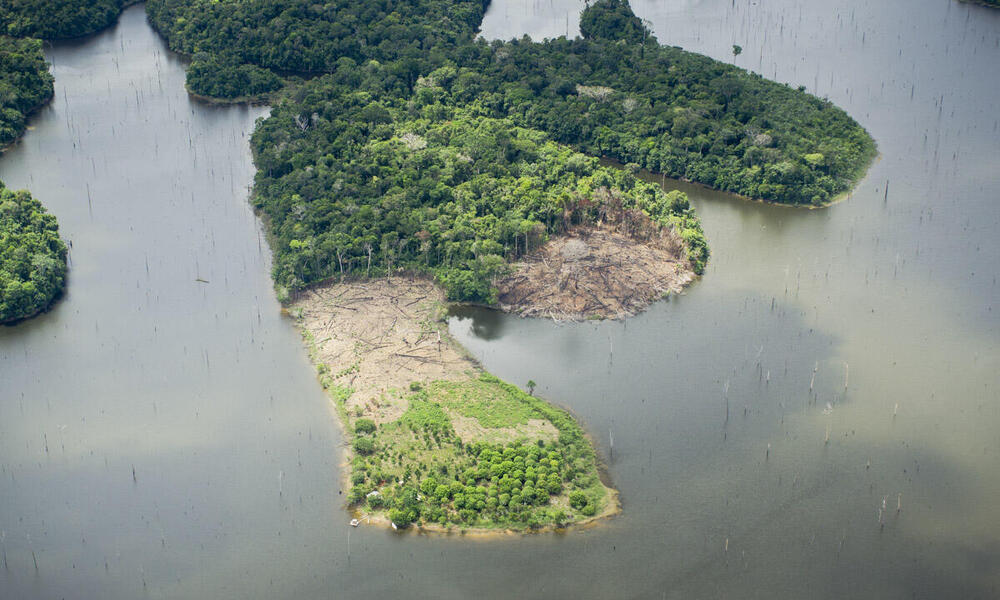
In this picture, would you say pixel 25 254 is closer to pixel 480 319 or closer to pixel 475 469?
pixel 480 319

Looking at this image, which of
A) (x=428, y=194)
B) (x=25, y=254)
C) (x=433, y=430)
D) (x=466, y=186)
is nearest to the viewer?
(x=433, y=430)

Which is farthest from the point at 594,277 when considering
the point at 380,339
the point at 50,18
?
the point at 50,18

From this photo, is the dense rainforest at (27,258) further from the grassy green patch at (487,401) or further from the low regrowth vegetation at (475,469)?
the grassy green patch at (487,401)

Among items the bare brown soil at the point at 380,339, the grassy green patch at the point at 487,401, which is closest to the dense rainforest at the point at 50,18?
the bare brown soil at the point at 380,339

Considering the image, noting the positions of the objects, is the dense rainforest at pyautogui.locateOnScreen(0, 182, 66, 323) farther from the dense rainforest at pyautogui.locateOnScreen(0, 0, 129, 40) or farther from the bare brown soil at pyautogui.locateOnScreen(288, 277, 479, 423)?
the dense rainforest at pyautogui.locateOnScreen(0, 0, 129, 40)

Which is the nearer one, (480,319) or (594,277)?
(480,319)

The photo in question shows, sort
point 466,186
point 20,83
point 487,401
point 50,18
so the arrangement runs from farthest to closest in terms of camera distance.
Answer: point 50,18, point 20,83, point 466,186, point 487,401
